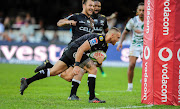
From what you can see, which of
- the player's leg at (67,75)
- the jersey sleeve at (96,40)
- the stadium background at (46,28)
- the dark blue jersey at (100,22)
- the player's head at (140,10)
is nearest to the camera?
the jersey sleeve at (96,40)

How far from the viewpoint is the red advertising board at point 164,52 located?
274 inches

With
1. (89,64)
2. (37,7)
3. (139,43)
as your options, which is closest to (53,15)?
(37,7)

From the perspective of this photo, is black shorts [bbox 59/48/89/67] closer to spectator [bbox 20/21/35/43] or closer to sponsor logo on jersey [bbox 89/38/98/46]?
sponsor logo on jersey [bbox 89/38/98/46]

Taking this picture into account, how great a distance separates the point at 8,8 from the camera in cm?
3167

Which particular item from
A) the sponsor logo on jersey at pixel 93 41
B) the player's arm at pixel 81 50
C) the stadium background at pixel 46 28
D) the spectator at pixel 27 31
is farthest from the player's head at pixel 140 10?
the spectator at pixel 27 31

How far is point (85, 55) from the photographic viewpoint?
26.9 feet

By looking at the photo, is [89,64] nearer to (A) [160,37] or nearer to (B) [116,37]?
(B) [116,37]

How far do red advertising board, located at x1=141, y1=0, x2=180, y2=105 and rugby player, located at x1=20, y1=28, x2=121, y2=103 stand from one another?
1.00m

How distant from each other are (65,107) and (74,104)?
50 centimetres

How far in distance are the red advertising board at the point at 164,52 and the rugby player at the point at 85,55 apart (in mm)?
997

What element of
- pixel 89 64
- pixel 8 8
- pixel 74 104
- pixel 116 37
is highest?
pixel 8 8

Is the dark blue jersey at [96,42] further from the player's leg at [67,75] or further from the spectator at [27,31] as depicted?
the spectator at [27,31]

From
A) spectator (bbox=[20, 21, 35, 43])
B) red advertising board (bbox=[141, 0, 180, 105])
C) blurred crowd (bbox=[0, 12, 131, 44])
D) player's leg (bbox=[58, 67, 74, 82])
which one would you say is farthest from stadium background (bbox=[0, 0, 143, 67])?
red advertising board (bbox=[141, 0, 180, 105])

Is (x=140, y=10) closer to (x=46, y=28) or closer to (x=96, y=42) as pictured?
(x=96, y=42)
